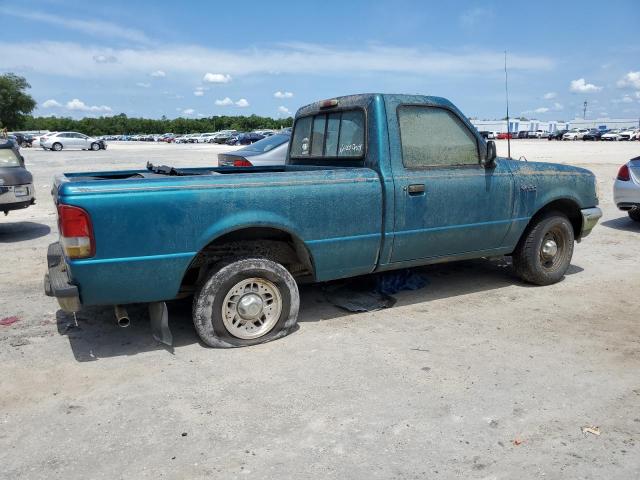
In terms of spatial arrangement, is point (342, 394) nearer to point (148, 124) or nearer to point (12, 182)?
point (12, 182)

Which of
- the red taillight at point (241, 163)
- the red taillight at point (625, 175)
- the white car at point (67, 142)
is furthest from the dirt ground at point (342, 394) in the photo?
the white car at point (67, 142)

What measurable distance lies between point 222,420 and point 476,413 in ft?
5.01

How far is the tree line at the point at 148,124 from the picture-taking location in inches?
4577

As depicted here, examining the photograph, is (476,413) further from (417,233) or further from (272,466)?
(417,233)

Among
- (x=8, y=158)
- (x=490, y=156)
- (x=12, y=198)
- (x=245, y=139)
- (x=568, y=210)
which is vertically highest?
(x=245, y=139)

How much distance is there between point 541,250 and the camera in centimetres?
583

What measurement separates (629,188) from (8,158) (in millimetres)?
10182

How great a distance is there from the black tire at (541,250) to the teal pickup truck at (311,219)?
13 millimetres

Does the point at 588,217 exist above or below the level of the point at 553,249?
above

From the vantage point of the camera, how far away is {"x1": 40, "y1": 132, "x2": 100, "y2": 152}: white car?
4209 cm

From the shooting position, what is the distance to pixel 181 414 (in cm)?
331

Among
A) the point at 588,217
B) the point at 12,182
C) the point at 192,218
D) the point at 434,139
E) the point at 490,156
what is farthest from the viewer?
the point at 12,182

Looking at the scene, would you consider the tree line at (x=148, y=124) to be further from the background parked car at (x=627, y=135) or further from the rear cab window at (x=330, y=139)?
the rear cab window at (x=330, y=139)

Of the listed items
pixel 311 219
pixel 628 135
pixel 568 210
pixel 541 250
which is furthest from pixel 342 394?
pixel 628 135
